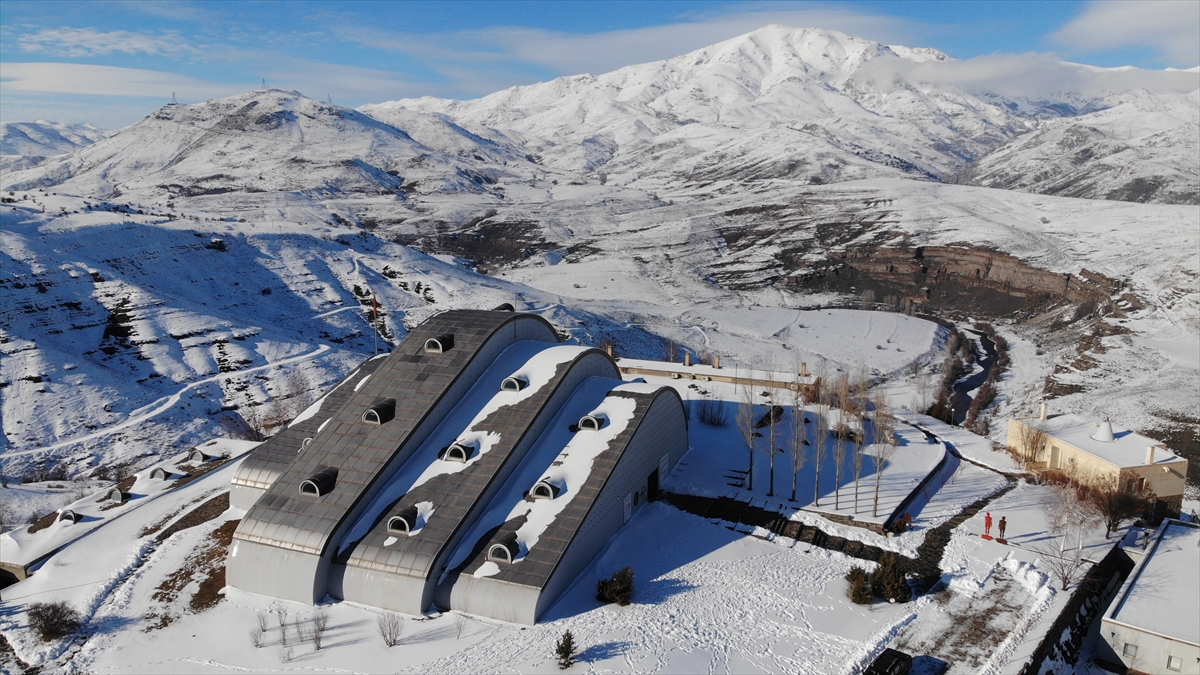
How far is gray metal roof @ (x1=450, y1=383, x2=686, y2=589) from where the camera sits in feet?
86.4

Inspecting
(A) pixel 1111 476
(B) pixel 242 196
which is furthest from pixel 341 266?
(B) pixel 242 196

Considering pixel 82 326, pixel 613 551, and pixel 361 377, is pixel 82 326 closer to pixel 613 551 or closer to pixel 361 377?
pixel 361 377

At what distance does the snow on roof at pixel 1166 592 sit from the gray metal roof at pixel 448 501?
76.1ft

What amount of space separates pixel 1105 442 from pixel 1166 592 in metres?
15.8

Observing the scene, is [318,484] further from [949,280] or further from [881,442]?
[949,280]

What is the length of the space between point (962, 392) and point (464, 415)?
204ft

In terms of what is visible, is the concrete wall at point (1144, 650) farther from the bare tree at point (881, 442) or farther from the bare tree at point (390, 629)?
the bare tree at point (390, 629)

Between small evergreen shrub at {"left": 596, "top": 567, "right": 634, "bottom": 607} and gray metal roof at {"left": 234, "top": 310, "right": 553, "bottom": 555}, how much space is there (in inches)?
410

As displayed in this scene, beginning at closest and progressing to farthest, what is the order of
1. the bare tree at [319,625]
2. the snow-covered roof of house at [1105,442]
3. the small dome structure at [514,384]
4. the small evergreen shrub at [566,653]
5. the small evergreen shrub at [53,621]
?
the small evergreen shrub at [566,653] < the bare tree at [319,625] < the small evergreen shrub at [53,621] < the small dome structure at [514,384] < the snow-covered roof of house at [1105,442]

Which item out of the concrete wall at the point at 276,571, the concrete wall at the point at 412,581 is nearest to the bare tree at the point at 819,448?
the concrete wall at the point at 412,581

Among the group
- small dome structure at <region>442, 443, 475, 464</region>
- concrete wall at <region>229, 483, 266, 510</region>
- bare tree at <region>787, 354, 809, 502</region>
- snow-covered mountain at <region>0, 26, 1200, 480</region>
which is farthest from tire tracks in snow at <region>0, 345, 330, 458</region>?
bare tree at <region>787, 354, 809, 502</region>

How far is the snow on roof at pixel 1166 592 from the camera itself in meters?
24.7

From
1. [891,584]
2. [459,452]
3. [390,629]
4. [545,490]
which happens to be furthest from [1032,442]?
[390,629]

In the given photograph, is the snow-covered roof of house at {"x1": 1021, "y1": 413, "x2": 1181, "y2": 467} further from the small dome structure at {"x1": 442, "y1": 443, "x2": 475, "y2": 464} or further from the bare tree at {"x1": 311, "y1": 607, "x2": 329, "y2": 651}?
the bare tree at {"x1": 311, "y1": 607, "x2": 329, "y2": 651}
